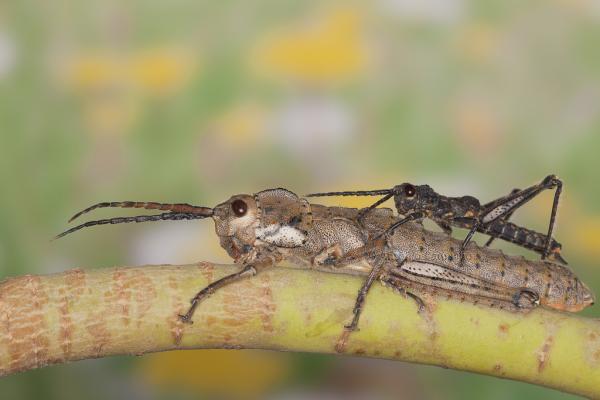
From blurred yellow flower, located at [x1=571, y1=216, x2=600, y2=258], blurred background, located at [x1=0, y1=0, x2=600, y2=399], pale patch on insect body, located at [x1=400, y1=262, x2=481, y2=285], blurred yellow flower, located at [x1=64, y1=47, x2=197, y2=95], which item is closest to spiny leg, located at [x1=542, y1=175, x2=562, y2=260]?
pale patch on insect body, located at [x1=400, y1=262, x2=481, y2=285]

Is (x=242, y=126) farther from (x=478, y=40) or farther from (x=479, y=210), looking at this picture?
(x=479, y=210)

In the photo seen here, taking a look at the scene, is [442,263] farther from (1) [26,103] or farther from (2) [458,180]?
(1) [26,103]

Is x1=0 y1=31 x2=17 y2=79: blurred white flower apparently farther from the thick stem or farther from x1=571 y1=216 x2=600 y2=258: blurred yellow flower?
the thick stem

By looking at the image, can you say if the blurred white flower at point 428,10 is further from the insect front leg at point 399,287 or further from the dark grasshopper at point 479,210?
the insect front leg at point 399,287

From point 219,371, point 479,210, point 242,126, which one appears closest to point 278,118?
point 242,126

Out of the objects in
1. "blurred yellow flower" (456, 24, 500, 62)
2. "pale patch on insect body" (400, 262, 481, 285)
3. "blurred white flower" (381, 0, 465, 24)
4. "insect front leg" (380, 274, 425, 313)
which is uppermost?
"blurred white flower" (381, 0, 465, 24)

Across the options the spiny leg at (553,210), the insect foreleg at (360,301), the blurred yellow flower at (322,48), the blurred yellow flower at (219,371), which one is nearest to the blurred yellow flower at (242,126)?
the blurred yellow flower at (322,48)

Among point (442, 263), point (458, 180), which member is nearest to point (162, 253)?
point (458, 180)
